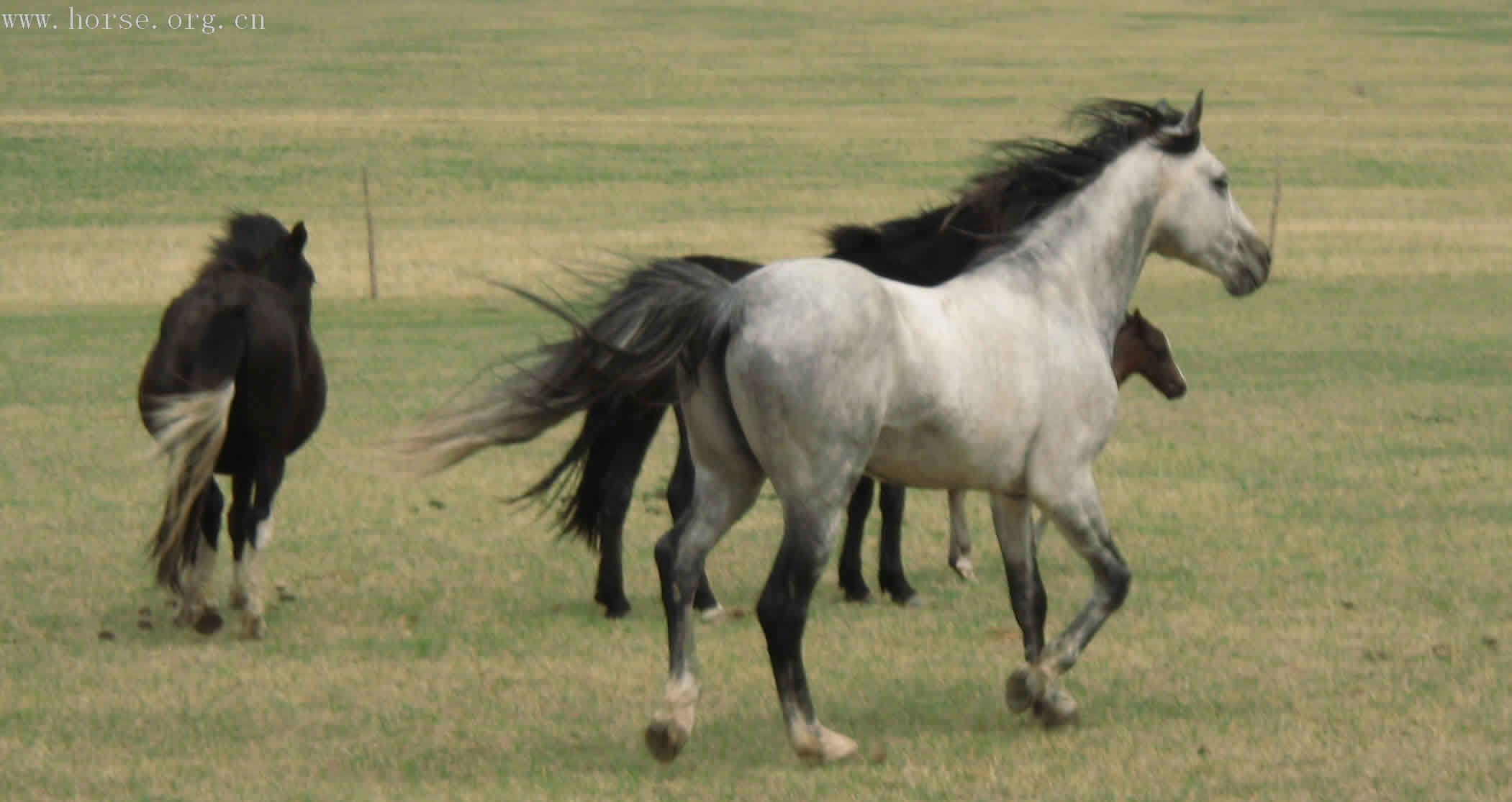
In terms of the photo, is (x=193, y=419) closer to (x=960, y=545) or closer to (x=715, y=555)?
(x=715, y=555)

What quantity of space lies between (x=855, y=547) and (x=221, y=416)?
9.03 feet

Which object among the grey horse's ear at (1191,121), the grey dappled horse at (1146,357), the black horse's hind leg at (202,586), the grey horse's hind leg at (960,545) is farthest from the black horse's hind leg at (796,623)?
the grey dappled horse at (1146,357)

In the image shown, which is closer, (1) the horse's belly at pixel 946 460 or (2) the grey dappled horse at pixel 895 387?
(2) the grey dappled horse at pixel 895 387

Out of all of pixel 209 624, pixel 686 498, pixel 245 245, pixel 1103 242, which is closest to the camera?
pixel 1103 242

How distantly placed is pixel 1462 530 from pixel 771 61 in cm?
4825

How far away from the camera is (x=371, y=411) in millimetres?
15883

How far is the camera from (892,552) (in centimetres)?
962

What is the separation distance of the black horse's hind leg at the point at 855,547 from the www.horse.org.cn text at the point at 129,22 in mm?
57004

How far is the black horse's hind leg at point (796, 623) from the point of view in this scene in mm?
6742

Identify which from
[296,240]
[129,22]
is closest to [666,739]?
[296,240]

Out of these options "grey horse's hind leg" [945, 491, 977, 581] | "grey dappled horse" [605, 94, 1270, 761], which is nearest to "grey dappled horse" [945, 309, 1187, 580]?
"grey horse's hind leg" [945, 491, 977, 581]

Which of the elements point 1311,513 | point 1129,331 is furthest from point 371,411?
point 1311,513

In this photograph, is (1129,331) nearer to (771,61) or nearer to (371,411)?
(371,411)

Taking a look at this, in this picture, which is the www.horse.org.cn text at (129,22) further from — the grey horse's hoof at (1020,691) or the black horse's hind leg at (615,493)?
the grey horse's hoof at (1020,691)
